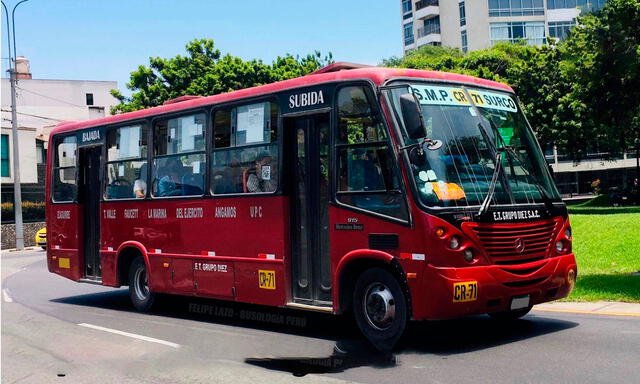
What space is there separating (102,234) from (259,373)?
7040 millimetres

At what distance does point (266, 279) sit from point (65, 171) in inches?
262

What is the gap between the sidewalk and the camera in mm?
9797

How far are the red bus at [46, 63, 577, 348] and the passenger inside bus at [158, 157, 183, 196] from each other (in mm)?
30

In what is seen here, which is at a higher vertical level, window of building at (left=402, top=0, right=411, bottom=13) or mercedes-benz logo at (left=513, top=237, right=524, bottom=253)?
window of building at (left=402, top=0, right=411, bottom=13)

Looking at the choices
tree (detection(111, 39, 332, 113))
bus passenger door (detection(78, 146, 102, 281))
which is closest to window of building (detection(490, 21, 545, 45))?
tree (detection(111, 39, 332, 113))

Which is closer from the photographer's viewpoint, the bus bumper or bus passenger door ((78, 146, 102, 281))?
the bus bumper

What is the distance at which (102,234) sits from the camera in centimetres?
1348

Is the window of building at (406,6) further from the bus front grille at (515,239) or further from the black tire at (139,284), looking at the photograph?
the bus front grille at (515,239)

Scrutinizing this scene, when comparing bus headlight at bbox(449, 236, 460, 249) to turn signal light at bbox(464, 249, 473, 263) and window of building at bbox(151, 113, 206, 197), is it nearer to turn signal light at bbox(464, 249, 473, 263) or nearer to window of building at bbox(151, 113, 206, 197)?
turn signal light at bbox(464, 249, 473, 263)

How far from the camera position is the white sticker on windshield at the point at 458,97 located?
8391mm

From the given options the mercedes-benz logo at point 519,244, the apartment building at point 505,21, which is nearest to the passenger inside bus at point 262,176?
the mercedes-benz logo at point 519,244

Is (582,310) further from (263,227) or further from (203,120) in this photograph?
(203,120)

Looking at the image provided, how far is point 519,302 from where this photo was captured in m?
8.11

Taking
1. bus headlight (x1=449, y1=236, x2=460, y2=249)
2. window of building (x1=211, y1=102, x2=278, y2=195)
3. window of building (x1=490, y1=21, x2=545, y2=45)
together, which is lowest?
bus headlight (x1=449, y1=236, x2=460, y2=249)
